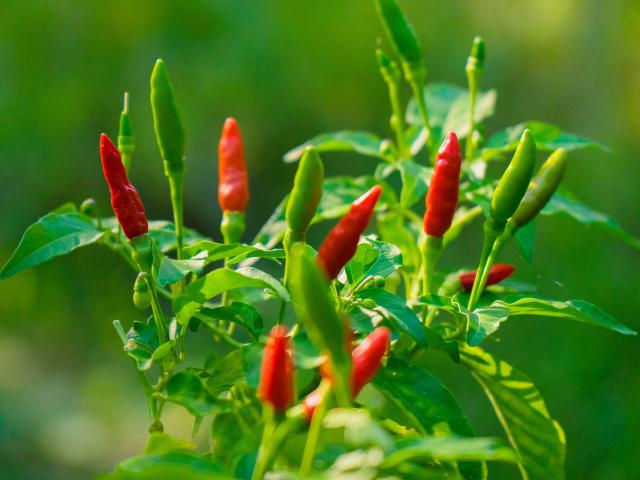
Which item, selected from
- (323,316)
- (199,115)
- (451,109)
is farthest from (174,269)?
(199,115)

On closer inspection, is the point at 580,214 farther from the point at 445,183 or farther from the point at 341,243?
the point at 341,243

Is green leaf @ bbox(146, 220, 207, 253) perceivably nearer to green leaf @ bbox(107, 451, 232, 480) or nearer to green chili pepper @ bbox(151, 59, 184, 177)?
green chili pepper @ bbox(151, 59, 184, 177)

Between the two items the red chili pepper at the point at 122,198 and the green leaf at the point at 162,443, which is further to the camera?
the red chili pepper at the point at 122,198

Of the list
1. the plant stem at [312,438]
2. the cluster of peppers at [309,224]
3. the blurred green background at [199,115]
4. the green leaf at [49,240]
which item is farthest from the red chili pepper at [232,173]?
the blurred green background at [199,115]

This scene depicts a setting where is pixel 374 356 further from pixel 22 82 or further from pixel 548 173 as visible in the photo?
pixel 22 82

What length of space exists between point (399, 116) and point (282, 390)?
459 mm

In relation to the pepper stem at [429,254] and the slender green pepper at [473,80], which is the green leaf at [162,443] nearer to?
the pepper stem at [429,254]

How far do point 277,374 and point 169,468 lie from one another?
96 millimetres

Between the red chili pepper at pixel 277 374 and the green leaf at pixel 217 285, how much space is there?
37mm

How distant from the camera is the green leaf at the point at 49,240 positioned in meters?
0.63

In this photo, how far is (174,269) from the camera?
0.57 metres

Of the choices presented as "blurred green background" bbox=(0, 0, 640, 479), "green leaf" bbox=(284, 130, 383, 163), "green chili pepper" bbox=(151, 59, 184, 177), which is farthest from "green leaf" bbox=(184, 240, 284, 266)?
"blurred green background" bbox=(0, 0, 640, 479)

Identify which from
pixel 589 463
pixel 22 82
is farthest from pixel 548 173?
pixel 22 82

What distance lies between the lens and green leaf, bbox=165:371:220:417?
1.73 feet
